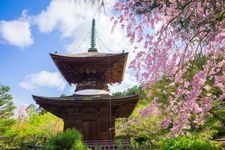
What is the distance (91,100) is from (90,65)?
98.7 inches

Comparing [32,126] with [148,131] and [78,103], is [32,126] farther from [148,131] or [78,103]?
[78,103]

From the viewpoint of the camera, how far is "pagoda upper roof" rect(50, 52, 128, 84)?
18391mm

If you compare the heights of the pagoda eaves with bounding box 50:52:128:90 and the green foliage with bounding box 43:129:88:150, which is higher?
the pagoda eaves with bounding box 50:52:128:90

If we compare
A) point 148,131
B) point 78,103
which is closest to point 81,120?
point 78,103

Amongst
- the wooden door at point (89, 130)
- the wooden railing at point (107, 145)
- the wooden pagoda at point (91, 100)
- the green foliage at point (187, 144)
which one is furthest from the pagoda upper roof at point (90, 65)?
the green foliage at point (187, 144)

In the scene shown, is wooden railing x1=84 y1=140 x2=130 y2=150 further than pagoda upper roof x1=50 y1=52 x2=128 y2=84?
No

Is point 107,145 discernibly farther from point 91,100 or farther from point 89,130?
point 91,100

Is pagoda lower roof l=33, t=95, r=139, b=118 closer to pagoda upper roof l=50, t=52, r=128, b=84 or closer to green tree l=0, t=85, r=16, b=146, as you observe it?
pagoda upper roof l=50, t=52, r=128, b=84

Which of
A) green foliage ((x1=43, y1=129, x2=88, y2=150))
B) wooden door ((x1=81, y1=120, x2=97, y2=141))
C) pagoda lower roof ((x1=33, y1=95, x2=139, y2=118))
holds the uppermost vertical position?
pagoda lower roof ((x1=33, y1=95, x2=139, y2=118))

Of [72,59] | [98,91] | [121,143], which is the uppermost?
[72,59]

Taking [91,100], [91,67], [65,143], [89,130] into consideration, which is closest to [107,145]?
[89,130]

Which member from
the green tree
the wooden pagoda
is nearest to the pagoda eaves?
the wooden pagoda

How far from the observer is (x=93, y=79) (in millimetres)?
19703

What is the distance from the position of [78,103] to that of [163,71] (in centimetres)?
974
